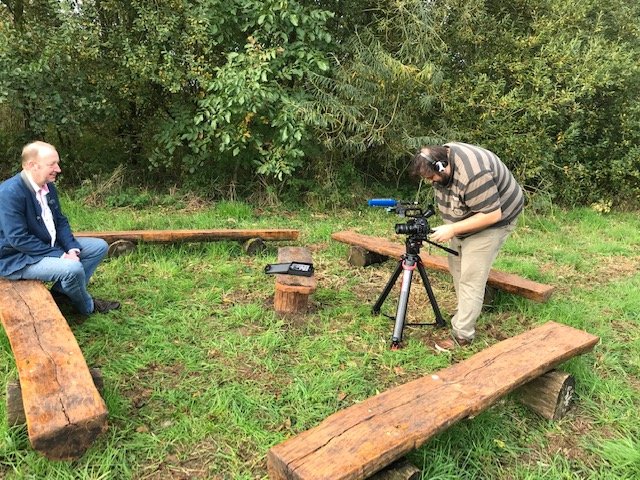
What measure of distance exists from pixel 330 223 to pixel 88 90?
382 centimetres

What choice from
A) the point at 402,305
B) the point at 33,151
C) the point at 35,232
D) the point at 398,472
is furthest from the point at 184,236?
the point at 398,472

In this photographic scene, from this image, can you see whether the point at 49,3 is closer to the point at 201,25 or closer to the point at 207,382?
the point at 201,25

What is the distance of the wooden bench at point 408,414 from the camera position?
1.89m

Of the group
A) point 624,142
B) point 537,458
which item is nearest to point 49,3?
point 537,458

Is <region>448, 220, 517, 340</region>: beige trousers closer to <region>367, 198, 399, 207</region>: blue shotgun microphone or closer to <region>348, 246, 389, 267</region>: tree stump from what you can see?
<region>367, 198, 399, 207</region>: blue shotgun microphone

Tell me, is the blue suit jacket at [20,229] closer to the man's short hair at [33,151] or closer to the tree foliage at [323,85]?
the man's short hair at [33,151]

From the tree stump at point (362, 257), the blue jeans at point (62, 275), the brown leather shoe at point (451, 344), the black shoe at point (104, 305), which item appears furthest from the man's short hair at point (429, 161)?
the black shoe at point (104, 305)

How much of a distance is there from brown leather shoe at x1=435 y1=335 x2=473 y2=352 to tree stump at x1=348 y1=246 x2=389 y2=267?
5.33ft

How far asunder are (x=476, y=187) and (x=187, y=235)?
121 inches

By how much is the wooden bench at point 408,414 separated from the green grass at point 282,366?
1.03ft

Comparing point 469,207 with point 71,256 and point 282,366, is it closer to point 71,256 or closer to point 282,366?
point 282,366

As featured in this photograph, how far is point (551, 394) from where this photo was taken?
2750mm

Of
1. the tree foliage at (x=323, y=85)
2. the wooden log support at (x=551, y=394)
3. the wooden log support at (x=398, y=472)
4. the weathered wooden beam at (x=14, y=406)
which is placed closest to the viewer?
the wooden log support at (x=398, y=472)

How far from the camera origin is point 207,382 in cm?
293
